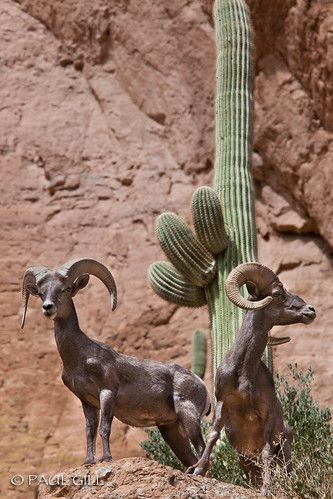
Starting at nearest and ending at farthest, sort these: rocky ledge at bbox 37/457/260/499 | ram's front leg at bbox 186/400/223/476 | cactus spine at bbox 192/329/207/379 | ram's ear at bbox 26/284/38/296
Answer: rocky ledge at bbox 37/457/260/499, ram's front leg at bbox 186/400/223/476, ram's ear at bbox 26/284/38/296, cactus spine at bbox 192/329/207/379

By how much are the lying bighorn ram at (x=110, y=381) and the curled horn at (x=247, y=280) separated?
2.82 feet

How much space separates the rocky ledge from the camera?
7.54 meters

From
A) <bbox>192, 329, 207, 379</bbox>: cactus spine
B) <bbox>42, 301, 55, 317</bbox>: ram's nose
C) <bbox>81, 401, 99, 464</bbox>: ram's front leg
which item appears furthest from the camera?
<bbox>192, 329, 207, 379</bbox>: cactus spine

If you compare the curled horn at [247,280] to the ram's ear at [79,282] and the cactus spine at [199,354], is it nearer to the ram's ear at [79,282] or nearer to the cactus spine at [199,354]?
the ram's ear at [79,282]

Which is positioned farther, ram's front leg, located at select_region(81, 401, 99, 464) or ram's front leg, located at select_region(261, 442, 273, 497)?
ram's front leg, located at select_region(81, 401, 99, 464)

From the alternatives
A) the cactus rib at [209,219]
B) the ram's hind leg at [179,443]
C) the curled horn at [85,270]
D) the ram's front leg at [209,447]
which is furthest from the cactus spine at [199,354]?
the ram's front leg at [209,447]

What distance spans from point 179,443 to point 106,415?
3.18 feet

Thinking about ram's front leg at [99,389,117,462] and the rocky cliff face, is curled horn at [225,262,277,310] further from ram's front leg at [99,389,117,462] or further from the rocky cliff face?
the rocky cliff face

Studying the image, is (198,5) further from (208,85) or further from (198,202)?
(198,202)

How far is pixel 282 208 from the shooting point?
16.9m

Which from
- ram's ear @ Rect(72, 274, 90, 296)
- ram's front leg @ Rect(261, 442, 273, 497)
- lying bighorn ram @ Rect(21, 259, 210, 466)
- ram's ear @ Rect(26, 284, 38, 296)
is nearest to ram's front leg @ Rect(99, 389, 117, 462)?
lying bighorn ram @ Rect(21, 259, 210, 466)

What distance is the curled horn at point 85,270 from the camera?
880 cm

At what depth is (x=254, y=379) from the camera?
8625mm

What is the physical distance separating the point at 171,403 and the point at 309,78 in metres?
8.28
